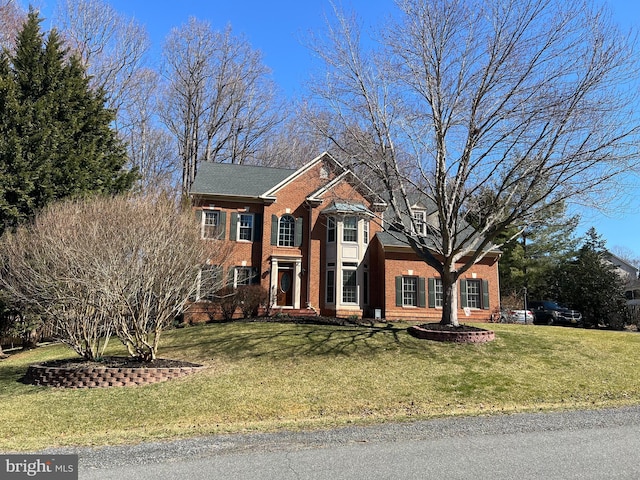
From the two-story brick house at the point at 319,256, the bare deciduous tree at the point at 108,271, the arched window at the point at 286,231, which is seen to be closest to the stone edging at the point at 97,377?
the bare deciduous tree at the point at 108,271

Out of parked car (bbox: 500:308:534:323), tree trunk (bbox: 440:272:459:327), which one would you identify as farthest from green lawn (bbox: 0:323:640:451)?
parked car (bbox: 500:308:534:323)

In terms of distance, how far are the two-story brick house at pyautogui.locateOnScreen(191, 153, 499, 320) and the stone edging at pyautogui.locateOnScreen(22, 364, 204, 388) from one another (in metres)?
10.9

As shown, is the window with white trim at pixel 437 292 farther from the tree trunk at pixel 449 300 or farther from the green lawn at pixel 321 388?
the tree trunk at pixel 449 300

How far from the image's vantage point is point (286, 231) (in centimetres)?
2253

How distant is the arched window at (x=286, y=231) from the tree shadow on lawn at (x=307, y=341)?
6510mm

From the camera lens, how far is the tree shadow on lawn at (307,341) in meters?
12.6

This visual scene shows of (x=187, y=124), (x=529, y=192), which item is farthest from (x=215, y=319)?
(x=187, y=124)

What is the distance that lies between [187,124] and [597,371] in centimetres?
3118

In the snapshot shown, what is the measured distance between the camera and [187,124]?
3381cm

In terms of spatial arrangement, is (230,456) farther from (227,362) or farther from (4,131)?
(4,131)

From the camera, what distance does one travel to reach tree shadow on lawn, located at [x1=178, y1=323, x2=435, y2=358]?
12648mm

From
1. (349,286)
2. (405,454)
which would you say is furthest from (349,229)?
(405,454)

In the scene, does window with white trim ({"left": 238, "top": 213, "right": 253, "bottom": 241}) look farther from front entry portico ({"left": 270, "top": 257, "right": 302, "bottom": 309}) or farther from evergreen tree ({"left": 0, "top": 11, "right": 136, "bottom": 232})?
evergreen tree ({"left": 0, "top": 11, "right": 136, "bottom": 232})

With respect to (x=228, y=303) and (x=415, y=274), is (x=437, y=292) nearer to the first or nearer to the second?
(x=415, y=274)
